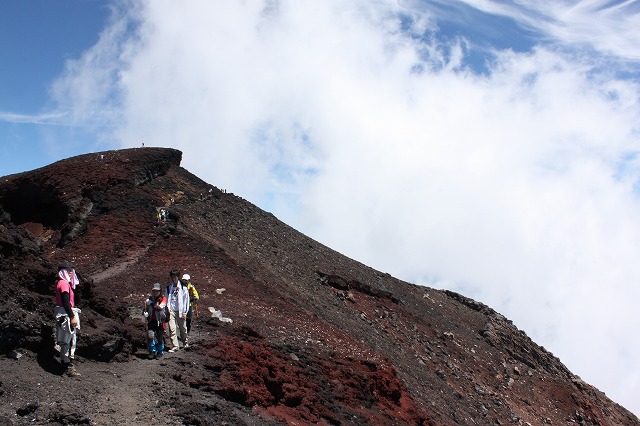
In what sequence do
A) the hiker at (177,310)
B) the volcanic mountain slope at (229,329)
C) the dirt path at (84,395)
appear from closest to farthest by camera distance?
the dirt path at (84,395)
the volcanic mountain slope at (229,329)
the hiker at (177,310)

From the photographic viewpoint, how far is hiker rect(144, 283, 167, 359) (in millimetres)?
11967

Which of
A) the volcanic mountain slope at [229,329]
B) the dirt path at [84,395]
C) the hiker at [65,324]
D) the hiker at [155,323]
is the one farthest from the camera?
→ the hiker at [155,323]

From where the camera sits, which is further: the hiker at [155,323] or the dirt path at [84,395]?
the hiker at [155,323]

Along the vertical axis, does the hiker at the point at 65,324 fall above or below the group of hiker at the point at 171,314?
below

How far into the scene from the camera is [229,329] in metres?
14.7

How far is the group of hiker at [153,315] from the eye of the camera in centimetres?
973

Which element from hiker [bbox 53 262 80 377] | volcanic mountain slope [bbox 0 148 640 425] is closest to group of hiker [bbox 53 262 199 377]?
hiker [bbox 53 262 80 377]

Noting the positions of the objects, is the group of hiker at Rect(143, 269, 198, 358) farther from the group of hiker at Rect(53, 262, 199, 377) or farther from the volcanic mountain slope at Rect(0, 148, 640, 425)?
the volcanic mountain slope at Rect(0, 148, 640, 425)

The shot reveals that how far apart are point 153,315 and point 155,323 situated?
17cm

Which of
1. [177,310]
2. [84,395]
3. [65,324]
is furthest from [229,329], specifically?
[84,395]

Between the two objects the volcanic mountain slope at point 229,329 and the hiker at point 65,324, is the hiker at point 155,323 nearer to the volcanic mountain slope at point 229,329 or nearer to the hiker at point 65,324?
the volcanic mountain slope at point 229,329

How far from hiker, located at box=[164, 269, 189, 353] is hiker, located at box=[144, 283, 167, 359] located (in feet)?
1.65

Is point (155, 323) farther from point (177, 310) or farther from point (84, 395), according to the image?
point (84, 395)

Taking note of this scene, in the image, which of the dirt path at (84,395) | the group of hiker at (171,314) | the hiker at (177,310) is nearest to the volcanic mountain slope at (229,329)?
the dirt path at (84,395)
